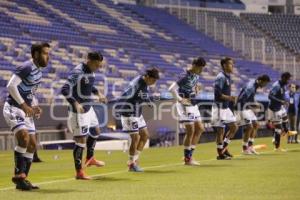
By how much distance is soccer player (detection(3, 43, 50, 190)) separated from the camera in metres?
11.3

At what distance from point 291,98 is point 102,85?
A: 9397mm

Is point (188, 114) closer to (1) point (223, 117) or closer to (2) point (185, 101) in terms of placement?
(2) point (185, 101)

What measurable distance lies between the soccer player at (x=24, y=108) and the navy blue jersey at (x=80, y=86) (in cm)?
151

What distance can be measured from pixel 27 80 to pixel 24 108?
19.6 inches

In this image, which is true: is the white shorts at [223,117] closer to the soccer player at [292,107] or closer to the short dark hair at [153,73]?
the short dark hair at [153,73]

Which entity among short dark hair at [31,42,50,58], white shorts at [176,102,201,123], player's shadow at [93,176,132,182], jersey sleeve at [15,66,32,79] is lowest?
player's shadow at [93,176,132,182]

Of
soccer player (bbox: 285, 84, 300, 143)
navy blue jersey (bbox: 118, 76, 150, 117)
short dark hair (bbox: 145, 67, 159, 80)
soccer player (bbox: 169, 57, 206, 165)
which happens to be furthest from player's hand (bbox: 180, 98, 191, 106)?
soccer player (bbox: 285, 84, 300, 143)

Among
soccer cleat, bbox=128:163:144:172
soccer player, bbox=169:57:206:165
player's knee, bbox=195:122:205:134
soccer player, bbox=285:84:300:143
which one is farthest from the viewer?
soccer player, bbox=285:84:300:143

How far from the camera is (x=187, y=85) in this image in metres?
17.3

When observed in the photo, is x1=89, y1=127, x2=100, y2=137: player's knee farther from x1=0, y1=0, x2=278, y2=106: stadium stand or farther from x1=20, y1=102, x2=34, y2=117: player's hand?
x1=0, y1=0, x2=278, y2=106: stadium stand

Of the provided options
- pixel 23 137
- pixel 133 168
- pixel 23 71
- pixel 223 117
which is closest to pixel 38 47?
pixel 23 71

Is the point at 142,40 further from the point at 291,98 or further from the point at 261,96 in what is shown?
the point at 291,98

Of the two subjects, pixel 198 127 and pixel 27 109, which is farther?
pixel 198 127

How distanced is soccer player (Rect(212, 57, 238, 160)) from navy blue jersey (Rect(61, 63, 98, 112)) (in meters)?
5.80
